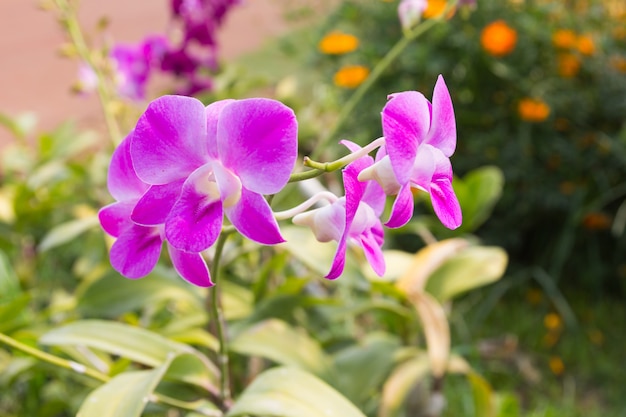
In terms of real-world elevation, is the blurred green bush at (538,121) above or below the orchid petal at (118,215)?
below

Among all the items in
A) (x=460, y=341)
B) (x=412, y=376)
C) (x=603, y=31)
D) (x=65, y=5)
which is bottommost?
(x=460, y=341)

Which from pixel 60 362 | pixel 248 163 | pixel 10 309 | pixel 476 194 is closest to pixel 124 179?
pixel 248 163

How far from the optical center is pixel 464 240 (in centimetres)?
127

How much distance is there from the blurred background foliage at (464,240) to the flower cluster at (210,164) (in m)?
0.56

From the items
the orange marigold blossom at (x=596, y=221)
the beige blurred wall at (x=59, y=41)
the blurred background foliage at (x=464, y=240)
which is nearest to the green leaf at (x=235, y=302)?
the blurred background foliage at (x=464, y=240)

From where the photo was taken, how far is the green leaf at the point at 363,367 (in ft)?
3.45

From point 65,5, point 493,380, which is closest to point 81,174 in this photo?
point 65,5

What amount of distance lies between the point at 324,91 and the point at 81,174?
0.80m

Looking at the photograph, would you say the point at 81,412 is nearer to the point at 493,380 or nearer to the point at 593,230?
the point at 493,380

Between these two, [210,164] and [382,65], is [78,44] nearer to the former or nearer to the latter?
[382,65]

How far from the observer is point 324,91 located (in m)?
2.19

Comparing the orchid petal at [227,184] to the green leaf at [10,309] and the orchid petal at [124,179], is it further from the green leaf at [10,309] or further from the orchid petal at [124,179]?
the green leaf at [10,309]

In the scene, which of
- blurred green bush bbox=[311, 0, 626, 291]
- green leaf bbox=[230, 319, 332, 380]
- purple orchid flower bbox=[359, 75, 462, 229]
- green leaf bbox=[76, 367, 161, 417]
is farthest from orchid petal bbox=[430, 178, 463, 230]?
blurred green bush bbox=[311, 0, 626, 291]

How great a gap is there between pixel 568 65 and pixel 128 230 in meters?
1.73
